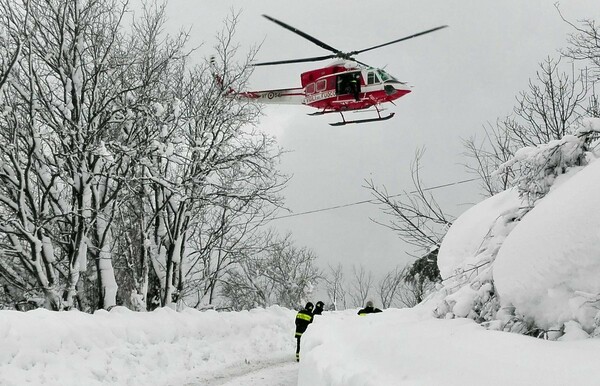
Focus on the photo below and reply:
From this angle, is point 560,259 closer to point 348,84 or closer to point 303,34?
point 303,34

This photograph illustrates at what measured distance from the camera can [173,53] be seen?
52.5 ft

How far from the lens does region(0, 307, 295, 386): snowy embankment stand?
27.3 feet

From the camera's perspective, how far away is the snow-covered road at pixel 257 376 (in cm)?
987

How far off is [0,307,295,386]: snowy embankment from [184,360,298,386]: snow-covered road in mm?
113

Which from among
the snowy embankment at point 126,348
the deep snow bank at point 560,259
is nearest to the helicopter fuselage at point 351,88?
the snowy embankment at point 126,348

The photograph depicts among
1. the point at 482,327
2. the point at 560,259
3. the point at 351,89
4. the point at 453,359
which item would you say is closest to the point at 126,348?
the point at 482,327

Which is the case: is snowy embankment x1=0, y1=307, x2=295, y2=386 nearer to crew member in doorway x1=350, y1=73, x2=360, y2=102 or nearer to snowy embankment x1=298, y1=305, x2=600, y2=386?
snowy embankment x1=298, y1=305, x2=600, y2=386

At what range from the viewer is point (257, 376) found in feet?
34.9

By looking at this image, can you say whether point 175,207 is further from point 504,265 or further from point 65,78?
point 504,265

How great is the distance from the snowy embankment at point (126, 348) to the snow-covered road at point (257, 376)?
11cm

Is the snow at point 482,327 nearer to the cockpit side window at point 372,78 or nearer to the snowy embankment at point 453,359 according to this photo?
the snowy embankment at point 453,359

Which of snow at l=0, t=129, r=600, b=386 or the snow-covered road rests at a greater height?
snow at l=0, t=129, r=600, b=386

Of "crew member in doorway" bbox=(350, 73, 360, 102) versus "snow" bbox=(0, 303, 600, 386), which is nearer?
"snow" bbox=(0, 303, 600, 386)

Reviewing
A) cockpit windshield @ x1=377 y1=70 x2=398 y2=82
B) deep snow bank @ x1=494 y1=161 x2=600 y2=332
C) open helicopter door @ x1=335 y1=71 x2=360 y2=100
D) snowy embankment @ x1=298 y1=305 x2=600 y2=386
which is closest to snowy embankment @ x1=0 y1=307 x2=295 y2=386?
snowy embankment @ x1=298 y1=305 x2=600 y2=386
